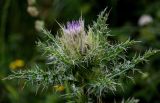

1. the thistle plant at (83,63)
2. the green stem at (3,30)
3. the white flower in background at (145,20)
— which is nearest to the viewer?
the thistle plant at (83,63)

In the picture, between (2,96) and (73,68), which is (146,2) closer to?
(2,96)

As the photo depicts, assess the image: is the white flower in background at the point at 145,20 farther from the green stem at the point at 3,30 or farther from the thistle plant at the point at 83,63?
the thistle plant at the point at 83,63

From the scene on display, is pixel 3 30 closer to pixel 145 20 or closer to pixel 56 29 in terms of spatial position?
pixel 56 29

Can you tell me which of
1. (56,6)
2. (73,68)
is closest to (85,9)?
(56,6)

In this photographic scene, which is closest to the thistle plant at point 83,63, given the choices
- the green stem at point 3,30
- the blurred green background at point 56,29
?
the blurred green background at point 56,29

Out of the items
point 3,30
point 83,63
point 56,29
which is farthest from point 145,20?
point 83,63
